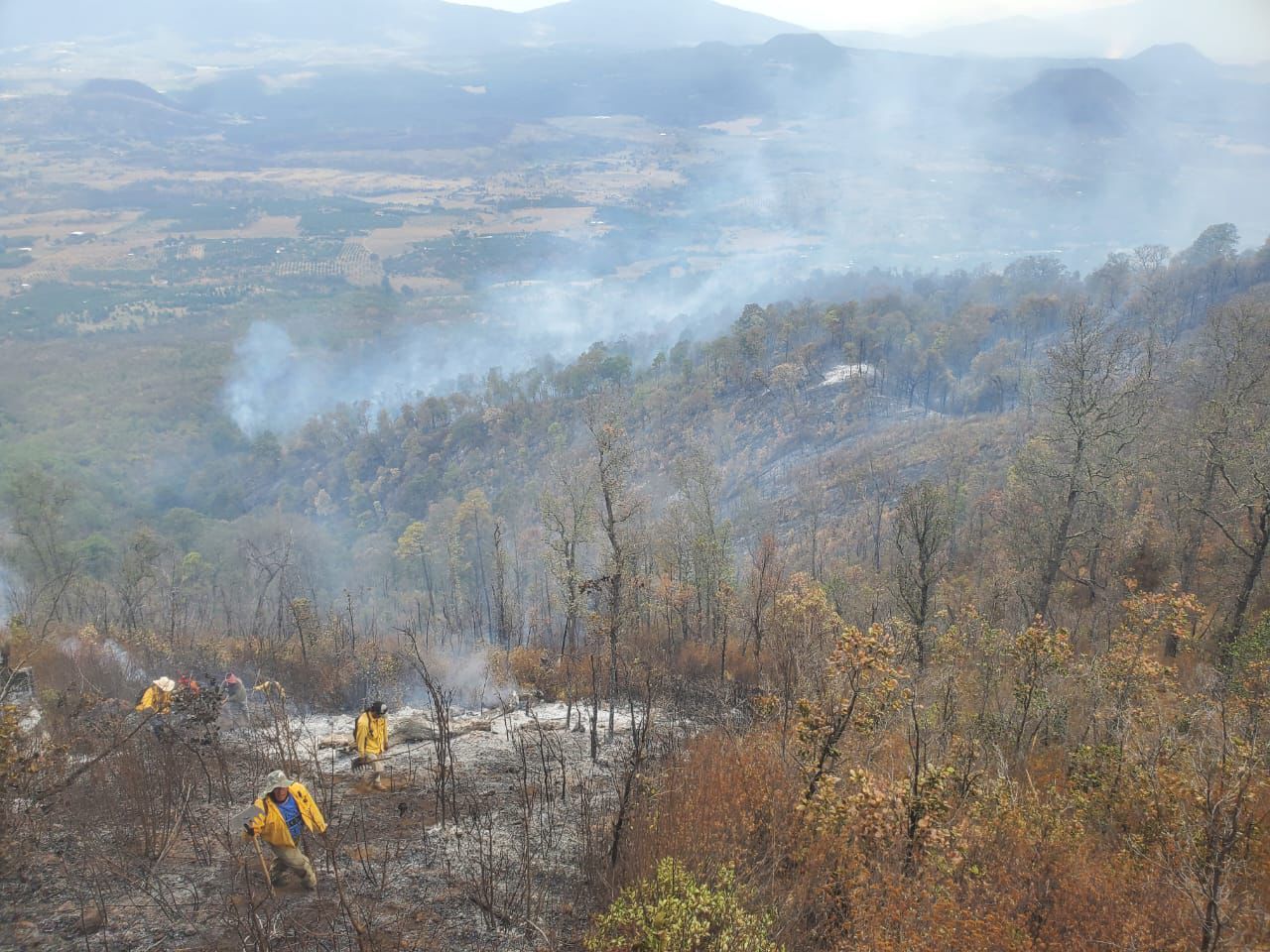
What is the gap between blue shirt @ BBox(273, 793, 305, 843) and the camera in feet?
29.3

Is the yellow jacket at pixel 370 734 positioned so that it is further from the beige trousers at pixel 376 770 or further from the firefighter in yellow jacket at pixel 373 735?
the beige trousers at pixel 376 770

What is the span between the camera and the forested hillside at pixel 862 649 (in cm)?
866

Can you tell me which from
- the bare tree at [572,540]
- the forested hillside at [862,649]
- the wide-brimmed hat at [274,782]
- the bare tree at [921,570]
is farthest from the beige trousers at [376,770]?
the bare tree at [921,570]

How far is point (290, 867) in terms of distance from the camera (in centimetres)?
917

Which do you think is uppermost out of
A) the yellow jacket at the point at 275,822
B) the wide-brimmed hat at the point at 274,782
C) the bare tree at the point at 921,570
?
the wide-brimmed hat at the point at 274,782

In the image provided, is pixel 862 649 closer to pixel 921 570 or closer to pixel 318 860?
pixel 318 860

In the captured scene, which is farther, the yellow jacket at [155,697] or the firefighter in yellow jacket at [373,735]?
the yellow jacket at [155,697]

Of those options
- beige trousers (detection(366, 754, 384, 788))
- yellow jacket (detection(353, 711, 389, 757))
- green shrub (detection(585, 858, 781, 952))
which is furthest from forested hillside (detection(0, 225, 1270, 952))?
yellow jacket (detection(353, 711, 389, 757))

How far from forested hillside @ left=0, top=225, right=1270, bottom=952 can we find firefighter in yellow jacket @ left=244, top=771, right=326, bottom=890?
885 mm

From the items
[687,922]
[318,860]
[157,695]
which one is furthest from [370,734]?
[687,922]

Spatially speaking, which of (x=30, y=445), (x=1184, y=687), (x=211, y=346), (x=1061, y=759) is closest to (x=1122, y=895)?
(x=1061, y=759)

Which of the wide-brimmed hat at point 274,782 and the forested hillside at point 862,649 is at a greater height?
the wide-brimmed hat at point 274,782

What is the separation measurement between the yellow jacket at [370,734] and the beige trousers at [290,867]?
11.1ft

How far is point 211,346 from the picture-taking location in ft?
451
